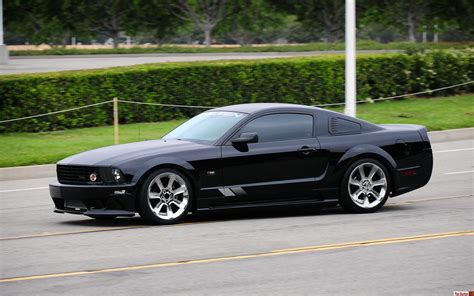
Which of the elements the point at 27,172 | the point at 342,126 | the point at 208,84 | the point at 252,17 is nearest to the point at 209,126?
the point at 342,126

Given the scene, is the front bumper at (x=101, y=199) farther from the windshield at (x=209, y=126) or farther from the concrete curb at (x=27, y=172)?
the concrete curb at (x=27, y=172)

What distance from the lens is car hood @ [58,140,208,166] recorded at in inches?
452

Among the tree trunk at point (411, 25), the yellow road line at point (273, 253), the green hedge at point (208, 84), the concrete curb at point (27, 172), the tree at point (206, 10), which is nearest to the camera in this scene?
the yellow road line at point (273, 253)

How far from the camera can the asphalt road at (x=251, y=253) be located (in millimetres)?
8109

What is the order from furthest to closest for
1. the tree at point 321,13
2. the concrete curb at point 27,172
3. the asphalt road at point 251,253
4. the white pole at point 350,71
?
the tree at point 321,13 → the white pole at point 350,71 → the concrete curb at point 27,172 → the asphalt road at point 251,253

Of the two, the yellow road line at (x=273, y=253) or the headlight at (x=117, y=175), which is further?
the headlight at (x=117, y=175)

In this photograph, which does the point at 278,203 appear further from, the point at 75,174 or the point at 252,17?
the point at 252,17

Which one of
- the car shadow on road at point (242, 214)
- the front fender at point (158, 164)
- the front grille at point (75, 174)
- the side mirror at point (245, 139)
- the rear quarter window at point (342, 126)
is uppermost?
the rear quarter window at point (342, 126)

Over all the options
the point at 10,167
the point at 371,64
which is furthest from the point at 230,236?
the point at 371,64

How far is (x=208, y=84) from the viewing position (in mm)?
26594

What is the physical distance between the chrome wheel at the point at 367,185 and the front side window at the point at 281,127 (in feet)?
2.55

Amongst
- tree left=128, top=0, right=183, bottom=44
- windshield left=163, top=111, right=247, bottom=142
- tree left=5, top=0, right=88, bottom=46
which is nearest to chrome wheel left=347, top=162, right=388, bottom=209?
windshield left=163, top=111, right=247, bottom=142

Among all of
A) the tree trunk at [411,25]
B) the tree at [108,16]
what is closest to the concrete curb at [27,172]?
the tree at [108,16]

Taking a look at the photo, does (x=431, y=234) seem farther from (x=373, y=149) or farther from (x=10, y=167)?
(x=10, y=167)
